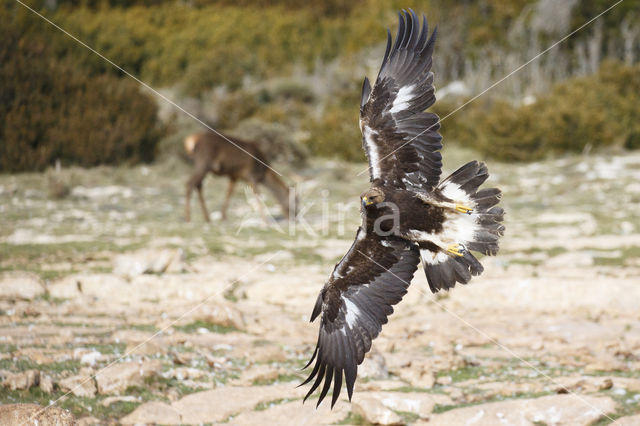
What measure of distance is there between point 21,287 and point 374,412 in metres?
4.27

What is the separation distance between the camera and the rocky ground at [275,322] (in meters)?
4.43

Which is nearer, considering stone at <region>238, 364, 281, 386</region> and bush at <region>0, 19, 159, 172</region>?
stone at <region>238, 364, 281, 386</region>

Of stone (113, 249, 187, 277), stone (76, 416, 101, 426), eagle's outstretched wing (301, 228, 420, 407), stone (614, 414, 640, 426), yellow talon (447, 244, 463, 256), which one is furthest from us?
stone (113, 249, 187, 277)

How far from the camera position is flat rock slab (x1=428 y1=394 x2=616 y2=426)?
13.9 ft

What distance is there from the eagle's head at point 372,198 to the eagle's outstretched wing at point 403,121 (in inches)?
9.2

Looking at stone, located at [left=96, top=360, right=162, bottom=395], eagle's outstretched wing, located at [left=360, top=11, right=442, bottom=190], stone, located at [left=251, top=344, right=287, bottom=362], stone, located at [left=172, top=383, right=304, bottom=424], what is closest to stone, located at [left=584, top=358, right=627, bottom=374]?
eagle's outstretched wing, located at [left=360, top=11, right=442, bottom=190]

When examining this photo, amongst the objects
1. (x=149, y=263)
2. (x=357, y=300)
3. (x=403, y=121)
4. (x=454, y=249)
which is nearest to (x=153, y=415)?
(x=357, y=300)

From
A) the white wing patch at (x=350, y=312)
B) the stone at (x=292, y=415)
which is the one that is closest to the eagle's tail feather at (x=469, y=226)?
the white wing patch at (x=350, y=312)

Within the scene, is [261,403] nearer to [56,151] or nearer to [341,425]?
[341,425]

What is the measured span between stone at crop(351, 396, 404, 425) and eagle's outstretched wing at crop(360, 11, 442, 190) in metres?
1.53

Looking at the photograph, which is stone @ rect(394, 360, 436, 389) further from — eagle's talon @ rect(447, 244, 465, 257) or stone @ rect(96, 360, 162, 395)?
stone @ rect(96, 360, 162, 395)

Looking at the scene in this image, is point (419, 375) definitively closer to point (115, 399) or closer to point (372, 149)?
point (372, 149)

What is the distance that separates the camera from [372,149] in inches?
197

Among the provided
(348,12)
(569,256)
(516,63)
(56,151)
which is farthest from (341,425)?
(348,12)
